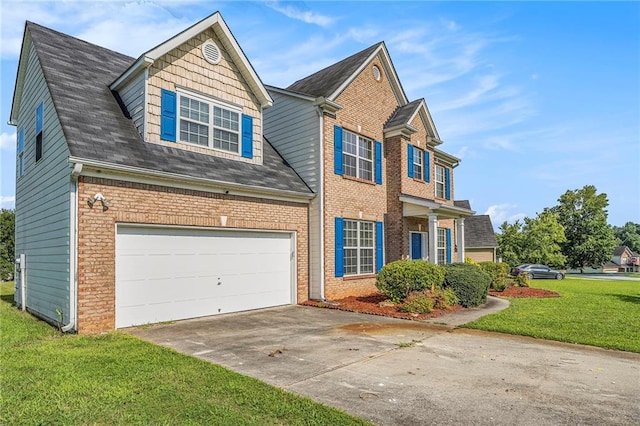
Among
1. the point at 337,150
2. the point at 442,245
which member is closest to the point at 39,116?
the point at 337,150

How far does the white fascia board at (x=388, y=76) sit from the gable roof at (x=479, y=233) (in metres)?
24.7

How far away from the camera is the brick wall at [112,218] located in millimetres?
8133

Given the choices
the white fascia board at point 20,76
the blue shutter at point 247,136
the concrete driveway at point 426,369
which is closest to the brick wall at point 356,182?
the blue shutter at point 247,136

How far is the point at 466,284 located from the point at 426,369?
7.30 meters

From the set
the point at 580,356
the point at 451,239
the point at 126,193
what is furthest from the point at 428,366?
the point at 451,239

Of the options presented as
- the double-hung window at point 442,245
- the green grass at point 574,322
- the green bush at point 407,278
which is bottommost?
the green grass at point 574,322

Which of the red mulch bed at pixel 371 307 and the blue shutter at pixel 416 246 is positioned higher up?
the blue shutter at pixel 416 246

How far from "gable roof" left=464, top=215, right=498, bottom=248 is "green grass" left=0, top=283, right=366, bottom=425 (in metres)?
36.1

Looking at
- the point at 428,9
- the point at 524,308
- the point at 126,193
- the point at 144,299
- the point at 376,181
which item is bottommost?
the point at 524,308

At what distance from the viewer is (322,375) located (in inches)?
220

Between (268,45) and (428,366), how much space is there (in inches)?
406

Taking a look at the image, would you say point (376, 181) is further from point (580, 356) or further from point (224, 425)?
point (224, 425)

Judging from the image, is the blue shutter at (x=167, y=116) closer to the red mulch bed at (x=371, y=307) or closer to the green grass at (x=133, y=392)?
the green grass at (x=133, y=392)

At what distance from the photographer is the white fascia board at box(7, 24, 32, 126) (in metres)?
12.0
